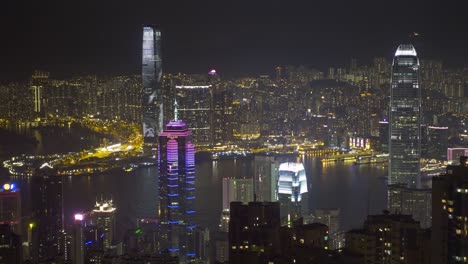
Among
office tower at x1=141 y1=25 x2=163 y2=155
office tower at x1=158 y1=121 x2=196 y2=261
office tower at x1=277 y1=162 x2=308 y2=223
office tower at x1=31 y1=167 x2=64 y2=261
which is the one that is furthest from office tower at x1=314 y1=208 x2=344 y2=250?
office tower at x1=141 y1=25 x2=163 y2=155

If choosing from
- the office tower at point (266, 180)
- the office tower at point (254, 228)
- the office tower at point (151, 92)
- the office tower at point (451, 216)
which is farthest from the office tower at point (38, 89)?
the office tower at point (451, 216)

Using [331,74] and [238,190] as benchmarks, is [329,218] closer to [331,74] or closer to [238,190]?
[238,190]

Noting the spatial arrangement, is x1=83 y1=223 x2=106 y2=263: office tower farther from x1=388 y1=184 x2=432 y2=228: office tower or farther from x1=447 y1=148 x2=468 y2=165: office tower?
x1=447 y1=148 x2=468 y2=165: office tower

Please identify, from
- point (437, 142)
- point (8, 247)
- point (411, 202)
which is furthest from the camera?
point (437, 142)

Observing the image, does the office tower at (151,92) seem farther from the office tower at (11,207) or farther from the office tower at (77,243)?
the office tower at (77,243)

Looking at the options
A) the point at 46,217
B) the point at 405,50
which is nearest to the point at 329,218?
the point at 46,217

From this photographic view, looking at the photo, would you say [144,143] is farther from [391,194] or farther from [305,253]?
[305,253]
